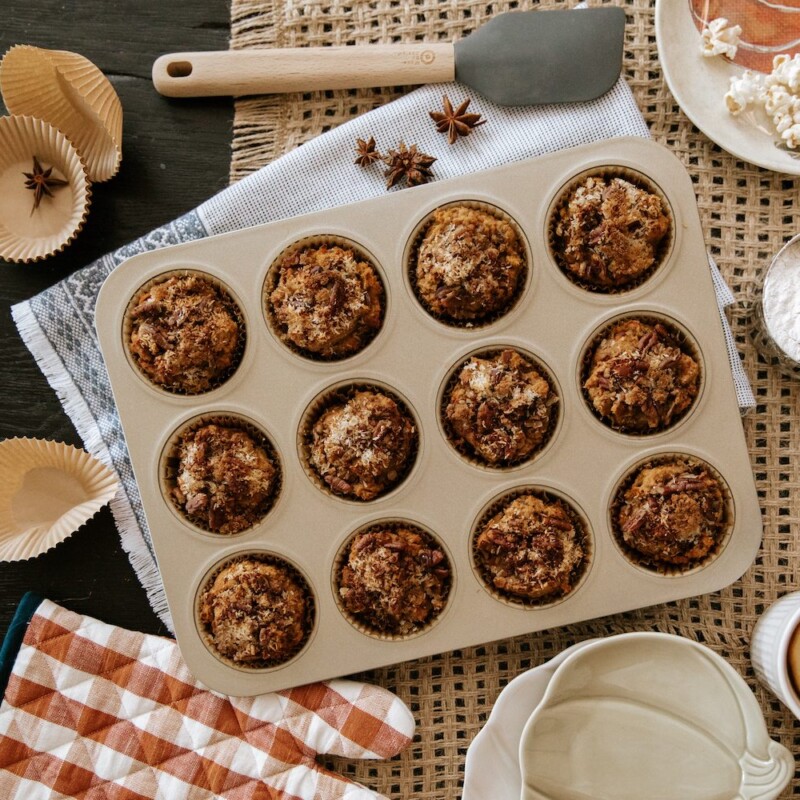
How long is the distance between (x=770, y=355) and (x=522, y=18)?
1.22 metres

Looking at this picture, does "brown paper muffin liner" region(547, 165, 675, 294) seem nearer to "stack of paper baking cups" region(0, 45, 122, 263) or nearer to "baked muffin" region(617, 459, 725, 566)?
"baked muffin" region(617, 459, 725, 566)

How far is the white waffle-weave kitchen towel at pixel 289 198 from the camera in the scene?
7.23 ft

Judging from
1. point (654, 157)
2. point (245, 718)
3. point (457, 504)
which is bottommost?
point (245, 718)

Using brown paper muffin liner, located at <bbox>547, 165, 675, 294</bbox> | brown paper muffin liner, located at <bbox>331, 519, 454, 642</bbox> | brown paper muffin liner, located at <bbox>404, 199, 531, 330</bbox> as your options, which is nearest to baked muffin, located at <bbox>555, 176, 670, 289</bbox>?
brown paper muffin liner, located at <bbox>547, 165, 675, 294</bbox>

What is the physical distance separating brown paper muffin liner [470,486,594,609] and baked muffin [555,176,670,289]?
1.91 feet

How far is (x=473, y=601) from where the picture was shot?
201 cm

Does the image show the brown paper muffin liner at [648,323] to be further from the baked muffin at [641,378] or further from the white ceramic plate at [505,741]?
the white ceramic plate at [505,741]

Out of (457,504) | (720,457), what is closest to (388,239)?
(457,504)

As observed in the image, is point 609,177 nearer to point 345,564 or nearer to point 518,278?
point 518,278

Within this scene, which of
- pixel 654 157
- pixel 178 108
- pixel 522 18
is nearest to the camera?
pixel 654 157

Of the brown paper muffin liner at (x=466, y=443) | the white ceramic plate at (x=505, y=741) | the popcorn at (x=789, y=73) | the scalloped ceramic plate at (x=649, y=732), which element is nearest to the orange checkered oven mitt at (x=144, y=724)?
the white ceramic plate at (x=505, y=741)

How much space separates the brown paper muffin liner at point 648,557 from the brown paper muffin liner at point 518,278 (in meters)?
0.54

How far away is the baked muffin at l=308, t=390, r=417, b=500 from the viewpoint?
1.96 meters

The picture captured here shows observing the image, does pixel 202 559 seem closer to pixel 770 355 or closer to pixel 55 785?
pixel 55 785
